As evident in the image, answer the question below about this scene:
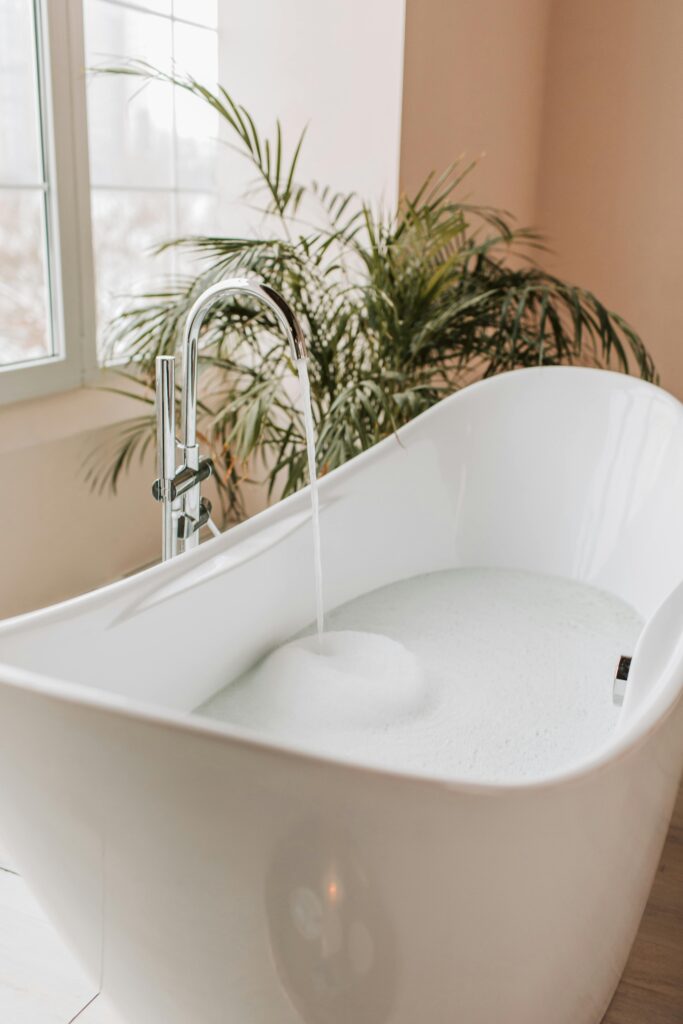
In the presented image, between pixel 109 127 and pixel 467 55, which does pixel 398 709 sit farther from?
pixel 467 55

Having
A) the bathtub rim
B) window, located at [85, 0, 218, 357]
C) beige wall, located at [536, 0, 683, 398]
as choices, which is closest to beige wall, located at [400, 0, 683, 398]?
beige wall, located at [536, 0, 683, 398]

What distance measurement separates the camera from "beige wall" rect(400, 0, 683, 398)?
373 centimetres

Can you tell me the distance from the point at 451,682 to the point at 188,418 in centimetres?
68

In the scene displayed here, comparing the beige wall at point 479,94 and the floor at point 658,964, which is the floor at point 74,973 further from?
the beige wall at point 479,94

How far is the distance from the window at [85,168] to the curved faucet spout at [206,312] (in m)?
1.18

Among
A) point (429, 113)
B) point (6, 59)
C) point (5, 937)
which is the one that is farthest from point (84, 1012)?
point (429, 113)

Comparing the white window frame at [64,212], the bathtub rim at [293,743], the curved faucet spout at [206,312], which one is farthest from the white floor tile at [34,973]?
the white window frame at [64,212]

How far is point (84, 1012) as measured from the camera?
4.74 feet

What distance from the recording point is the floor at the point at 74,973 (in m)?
1.45

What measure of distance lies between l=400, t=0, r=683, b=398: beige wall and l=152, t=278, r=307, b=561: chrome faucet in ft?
7.06

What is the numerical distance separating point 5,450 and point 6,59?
974 millimetres

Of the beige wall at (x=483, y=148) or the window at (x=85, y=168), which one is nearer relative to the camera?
the window at (x=85, y=168)

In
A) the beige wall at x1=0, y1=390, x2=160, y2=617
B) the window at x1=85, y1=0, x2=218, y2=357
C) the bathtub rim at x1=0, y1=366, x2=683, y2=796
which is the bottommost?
the beige wall at x1=0, y1=390, x2=160, y2=617

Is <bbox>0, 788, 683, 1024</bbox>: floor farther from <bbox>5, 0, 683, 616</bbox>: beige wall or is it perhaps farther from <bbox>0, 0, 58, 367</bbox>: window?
<bbox>0, 0, 58, 367</bbox>: window
